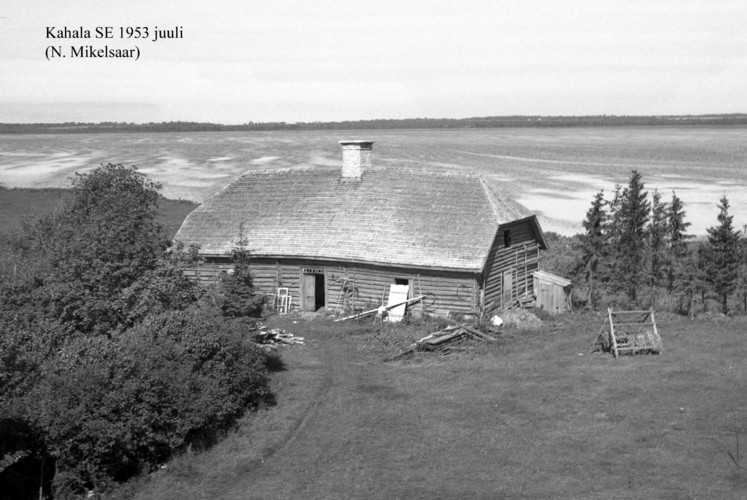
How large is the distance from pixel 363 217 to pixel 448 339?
25.6ft

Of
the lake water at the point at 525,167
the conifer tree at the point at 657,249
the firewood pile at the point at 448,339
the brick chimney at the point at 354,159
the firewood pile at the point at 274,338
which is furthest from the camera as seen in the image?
the lake water at the point at 525,167

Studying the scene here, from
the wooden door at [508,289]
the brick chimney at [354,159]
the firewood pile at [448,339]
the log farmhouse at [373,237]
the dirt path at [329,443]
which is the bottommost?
the dirt path at [329,443]

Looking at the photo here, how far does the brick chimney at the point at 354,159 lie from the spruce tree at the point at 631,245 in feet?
38.7

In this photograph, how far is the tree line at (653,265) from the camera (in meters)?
31.2

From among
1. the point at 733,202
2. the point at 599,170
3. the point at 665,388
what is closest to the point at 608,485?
the point at 665,388

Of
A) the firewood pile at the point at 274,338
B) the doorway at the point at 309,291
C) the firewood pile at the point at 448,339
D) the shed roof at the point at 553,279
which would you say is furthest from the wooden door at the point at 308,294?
the shed roof at the point at 553,279

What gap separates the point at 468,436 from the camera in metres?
17.7

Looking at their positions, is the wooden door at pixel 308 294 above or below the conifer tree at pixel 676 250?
below

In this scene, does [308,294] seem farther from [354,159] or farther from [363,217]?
[354,159]

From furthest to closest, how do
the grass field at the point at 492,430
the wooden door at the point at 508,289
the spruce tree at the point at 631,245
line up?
the spruce tree at the point at 631,245 → the wooden door at the point at 508,289 → the grass field at the point at 492,430

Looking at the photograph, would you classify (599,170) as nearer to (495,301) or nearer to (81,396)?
(495,301)

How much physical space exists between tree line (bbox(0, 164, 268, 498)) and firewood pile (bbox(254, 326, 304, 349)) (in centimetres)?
168

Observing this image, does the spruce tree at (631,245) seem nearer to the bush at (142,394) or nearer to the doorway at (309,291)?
the doorway at (309,291)

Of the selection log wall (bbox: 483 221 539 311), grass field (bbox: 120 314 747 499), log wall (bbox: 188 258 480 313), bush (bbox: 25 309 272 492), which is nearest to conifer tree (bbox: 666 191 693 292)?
log wall (bbox: 483 221 539 311)
